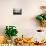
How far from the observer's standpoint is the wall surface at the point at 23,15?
285 centimetres

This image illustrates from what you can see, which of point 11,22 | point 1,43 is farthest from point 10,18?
point 1,43

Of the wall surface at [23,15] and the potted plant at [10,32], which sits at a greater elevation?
the wall surface at [23,15]

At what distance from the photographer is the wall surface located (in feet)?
9.35

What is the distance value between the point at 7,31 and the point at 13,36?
0.50 feet

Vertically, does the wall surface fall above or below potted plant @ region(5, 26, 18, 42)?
above

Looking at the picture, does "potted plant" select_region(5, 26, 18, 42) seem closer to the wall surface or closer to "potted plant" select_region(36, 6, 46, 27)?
the wall surface

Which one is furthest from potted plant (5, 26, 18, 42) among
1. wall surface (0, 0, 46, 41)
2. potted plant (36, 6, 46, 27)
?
potted plant (36, 6, 46, 27)

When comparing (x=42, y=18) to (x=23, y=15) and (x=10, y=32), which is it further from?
(x=10, y=32)

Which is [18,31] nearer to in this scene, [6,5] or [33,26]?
[33,26]

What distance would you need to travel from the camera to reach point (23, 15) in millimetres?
2871

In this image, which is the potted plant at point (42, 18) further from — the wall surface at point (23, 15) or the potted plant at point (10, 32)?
the potted plant at point (10, 32)

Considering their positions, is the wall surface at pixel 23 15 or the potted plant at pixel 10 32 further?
the wall surface at pixel 23 15

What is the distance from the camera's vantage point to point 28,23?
2883mm

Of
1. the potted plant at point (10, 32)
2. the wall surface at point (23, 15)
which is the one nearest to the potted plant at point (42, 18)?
the wall surface at point (23, 15)
